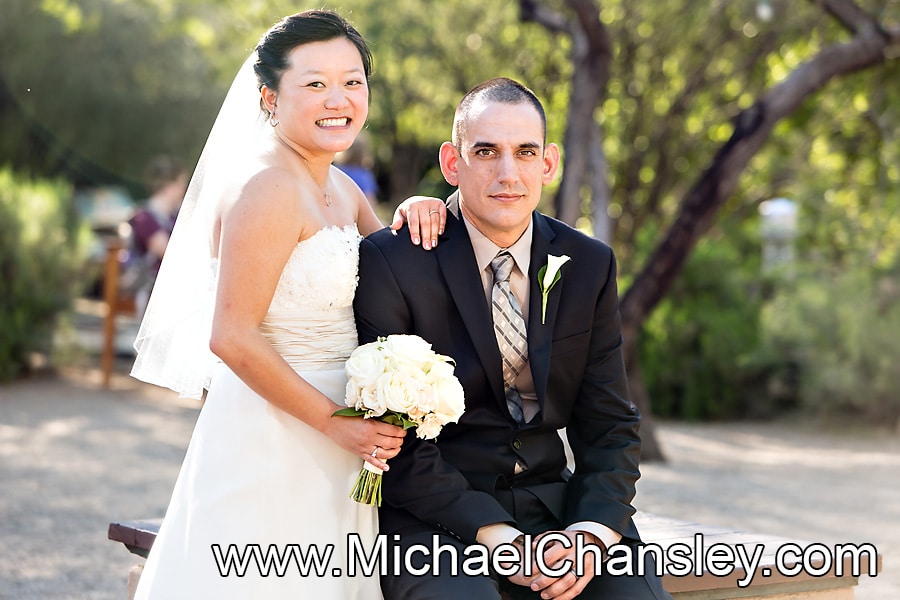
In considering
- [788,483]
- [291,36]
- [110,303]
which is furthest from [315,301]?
[110,303]

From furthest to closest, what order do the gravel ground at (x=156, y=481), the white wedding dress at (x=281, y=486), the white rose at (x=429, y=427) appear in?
the gravel ground at (x=156, y=481) → the white wedding dress at (x=281, y=486) → the white rose at (x=429, y=427)

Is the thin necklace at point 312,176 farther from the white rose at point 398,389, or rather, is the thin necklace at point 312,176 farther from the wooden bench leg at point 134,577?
the wooden bench leg at point 134,577

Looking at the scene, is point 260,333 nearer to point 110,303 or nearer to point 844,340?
point 844,340

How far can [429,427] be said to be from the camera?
3369mm

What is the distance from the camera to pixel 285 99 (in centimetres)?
369

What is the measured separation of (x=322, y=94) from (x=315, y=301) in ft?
2.19

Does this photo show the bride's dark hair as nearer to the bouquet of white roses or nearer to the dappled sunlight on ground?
the bouquet of white roses

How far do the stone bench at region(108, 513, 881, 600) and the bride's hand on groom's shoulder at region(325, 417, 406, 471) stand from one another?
987 millimetres

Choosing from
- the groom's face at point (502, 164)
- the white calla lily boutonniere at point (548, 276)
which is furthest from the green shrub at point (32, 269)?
the white calla lily boutonniere at point (548, 276)

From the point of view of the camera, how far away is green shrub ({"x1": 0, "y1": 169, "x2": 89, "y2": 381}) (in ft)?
41.4

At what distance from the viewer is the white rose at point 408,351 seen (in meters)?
3.30

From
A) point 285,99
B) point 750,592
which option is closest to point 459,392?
point 285,99

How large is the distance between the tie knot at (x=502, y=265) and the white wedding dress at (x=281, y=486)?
46cm

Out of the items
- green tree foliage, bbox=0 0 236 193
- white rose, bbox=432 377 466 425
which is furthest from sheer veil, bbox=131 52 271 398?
green tree foliage, bbox=0 0 236 193
